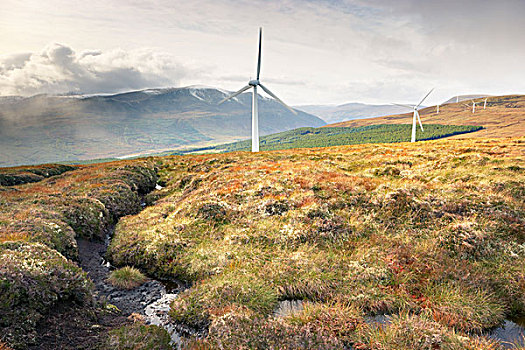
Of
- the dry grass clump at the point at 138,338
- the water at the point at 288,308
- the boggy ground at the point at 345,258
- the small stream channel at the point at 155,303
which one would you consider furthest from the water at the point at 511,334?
the dry grass clump at the point at 138,338

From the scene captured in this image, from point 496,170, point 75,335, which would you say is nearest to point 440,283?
point 75,335

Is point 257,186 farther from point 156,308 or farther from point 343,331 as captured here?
point 343,331

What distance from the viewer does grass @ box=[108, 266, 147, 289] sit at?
13859 mm

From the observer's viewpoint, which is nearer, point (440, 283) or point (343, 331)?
point (343, 331)

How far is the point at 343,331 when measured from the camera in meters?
9.97

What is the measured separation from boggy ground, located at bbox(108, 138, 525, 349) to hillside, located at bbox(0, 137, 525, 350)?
0.23 feet

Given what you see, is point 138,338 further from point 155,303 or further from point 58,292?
point 58,292

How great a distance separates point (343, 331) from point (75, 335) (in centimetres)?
893

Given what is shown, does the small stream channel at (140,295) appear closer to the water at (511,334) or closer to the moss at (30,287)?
the moss at (30,287)

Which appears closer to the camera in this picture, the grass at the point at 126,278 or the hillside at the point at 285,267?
the hillside at the point at 285,267

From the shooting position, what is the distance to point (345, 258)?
555 inches

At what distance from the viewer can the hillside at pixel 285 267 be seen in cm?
947

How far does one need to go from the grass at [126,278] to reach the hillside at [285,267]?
1.23 feet

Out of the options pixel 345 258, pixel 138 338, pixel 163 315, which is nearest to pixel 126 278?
pixel 163 315
